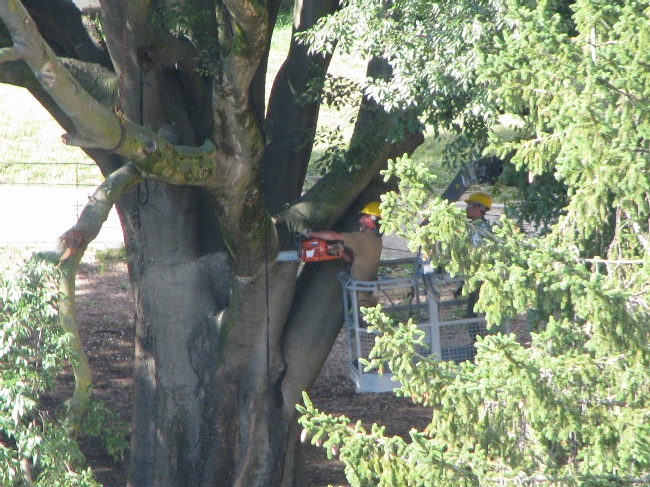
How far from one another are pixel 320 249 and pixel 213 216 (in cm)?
129

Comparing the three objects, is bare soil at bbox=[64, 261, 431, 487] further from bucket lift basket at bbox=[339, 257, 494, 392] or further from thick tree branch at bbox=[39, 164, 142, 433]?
thick tree branch at bbox=[39, 164, 142, 433]

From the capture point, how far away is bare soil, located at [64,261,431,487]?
11.3 metres

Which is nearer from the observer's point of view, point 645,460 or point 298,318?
point 645,460

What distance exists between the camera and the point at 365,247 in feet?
25.2

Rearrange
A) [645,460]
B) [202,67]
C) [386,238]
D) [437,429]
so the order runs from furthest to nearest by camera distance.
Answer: [386,238] < [202,67] < [437,429] < [645,460]

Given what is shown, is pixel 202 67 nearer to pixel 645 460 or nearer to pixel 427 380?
pixel 427 380

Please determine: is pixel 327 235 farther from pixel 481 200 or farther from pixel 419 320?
pixel 481 200

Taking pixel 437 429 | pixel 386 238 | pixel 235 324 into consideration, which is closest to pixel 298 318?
pixel 235 324

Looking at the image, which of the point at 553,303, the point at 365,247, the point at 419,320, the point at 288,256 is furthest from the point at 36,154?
the point at 553,303

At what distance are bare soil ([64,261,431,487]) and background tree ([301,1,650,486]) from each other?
6.49 meters

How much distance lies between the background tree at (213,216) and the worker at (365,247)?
0.34m

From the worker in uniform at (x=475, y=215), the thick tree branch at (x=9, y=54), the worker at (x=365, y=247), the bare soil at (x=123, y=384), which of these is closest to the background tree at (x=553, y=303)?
the worker in uniform at (x=475, y=215)

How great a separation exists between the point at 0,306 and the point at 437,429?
2.80 metres

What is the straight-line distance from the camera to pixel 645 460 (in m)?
4.30
